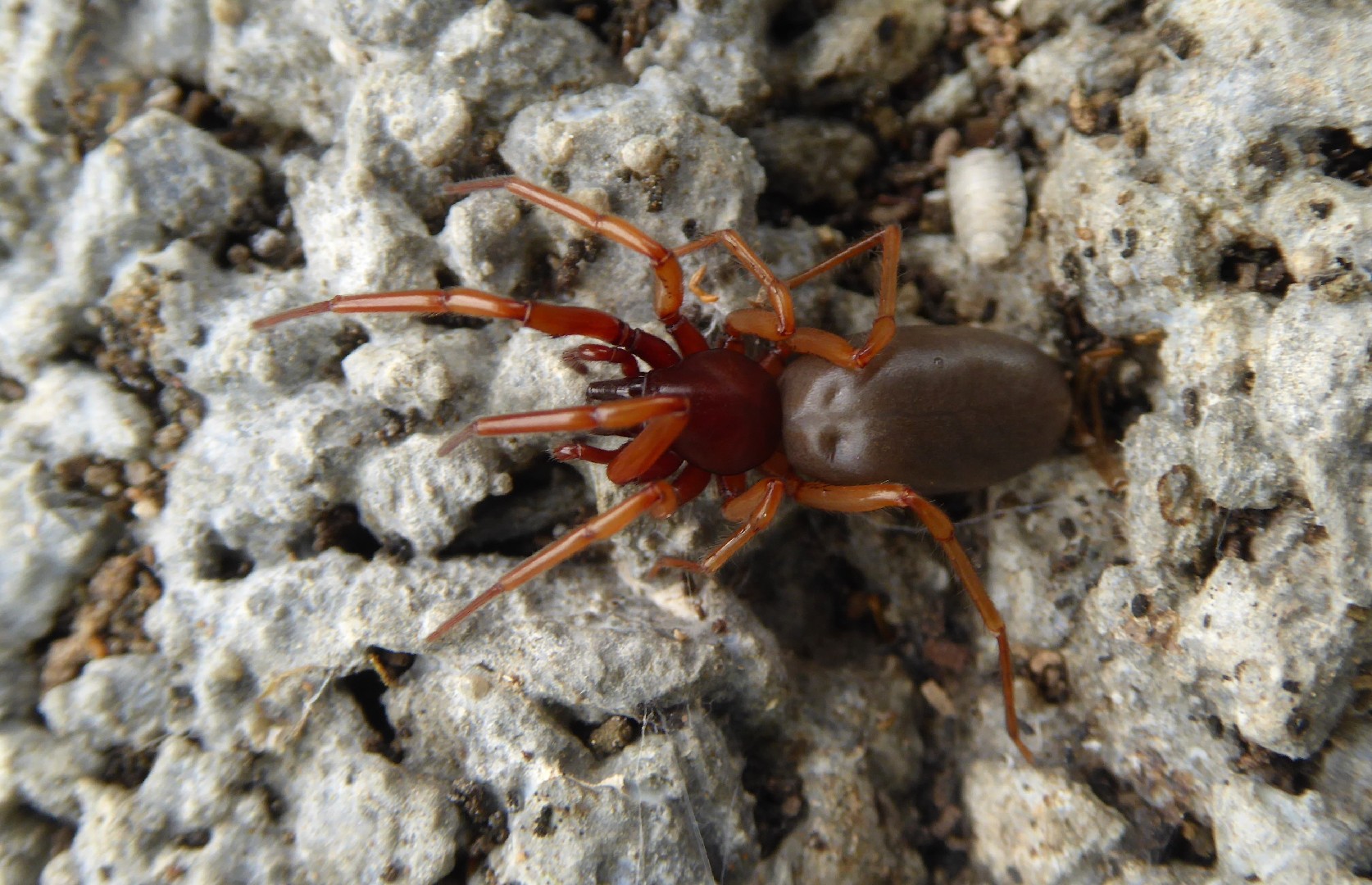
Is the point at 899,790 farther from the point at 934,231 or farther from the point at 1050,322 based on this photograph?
the point at 934,231

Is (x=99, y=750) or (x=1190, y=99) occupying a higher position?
(x=1190, y=99)

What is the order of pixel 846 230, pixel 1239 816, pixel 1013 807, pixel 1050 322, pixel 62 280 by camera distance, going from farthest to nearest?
pixel 846 230, pixel 1050 322, pixel 62 280, pixel 1013 807, pixel 1239 816

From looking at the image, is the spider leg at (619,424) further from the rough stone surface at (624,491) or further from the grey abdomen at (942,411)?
the grey abdomen at (942,411)

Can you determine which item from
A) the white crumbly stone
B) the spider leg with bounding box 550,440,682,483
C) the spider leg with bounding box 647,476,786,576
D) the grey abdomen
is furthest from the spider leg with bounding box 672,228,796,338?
the white crumbly stone

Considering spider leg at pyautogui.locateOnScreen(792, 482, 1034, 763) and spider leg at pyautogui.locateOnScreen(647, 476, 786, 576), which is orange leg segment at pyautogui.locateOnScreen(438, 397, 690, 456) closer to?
spider leg at pyautogui.locateOnScreen(647, 476, 786, 576)

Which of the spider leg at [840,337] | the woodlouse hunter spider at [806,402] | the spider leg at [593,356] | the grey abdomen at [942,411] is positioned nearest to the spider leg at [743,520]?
the woodlouse hunter spider at [806,402]

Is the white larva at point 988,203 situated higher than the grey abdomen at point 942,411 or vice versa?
the white larva at point 988,203

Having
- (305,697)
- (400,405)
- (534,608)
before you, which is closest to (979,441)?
(534,608)
